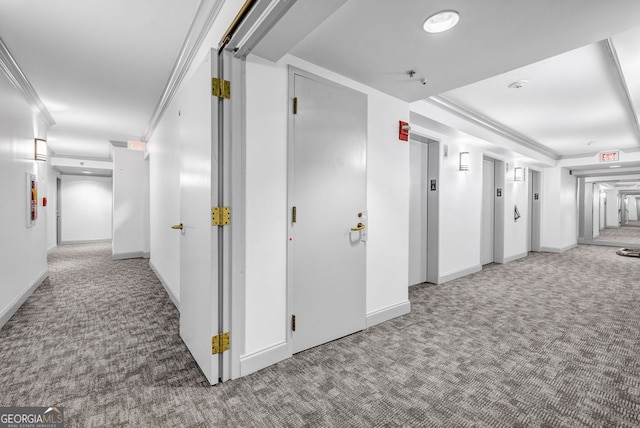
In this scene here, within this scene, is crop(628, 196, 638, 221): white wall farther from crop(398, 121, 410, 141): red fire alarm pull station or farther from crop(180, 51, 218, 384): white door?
crop(180, 51, 218, 384): white door

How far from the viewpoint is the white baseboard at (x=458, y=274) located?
15.4ft

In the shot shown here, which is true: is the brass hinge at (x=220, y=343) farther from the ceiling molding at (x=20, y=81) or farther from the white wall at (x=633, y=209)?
the white wall at (x=633, y=209)

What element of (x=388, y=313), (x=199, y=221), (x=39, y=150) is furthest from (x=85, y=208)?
(x=388, y=313)

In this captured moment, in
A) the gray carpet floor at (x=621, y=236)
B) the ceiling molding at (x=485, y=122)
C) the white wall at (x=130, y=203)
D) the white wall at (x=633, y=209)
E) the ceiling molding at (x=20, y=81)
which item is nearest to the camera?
the ceiling molding at (x=20, y=81)

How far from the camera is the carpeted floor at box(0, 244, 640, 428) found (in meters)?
1.74

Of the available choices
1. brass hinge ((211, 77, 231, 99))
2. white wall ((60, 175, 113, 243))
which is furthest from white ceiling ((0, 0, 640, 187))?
white wall ((60, 175, 113, 243))

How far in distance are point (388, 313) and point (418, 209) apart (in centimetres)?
204

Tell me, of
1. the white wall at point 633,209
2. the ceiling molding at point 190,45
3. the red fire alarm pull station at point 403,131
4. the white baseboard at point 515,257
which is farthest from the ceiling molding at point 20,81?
the white wall at point 633,209

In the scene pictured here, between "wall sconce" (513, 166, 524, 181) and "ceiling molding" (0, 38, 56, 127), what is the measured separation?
27.7 ft

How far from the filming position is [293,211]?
2.42m

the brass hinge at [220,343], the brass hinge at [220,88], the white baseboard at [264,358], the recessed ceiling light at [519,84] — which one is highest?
the recessed ceiling light at [519,84]

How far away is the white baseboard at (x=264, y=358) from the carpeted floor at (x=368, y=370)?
0.17 ft

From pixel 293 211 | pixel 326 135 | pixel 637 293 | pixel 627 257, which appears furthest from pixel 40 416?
pixel 627 257

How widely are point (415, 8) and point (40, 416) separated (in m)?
3.37
